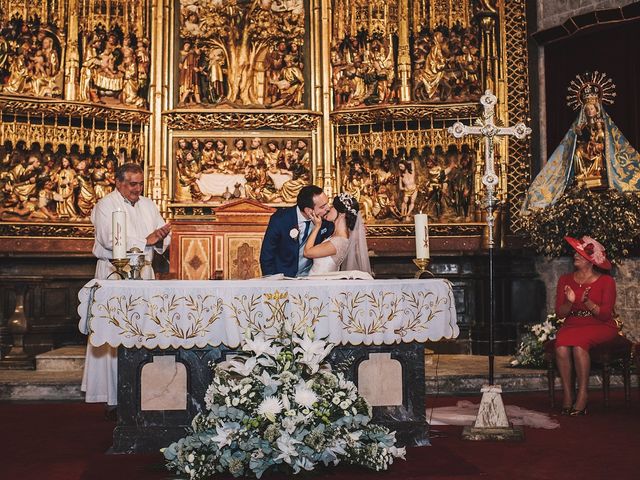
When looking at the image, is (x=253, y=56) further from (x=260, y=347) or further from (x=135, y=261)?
(x=260, y=347)

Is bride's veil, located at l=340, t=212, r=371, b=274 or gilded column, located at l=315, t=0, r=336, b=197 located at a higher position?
gilded column, located at l=315, t=0, r=336, b=197

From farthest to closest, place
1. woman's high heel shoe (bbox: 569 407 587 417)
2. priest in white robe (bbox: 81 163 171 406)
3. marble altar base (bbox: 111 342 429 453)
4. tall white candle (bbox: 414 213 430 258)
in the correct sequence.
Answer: priest in white robe (bbox: 81 163 171 406), woman's high heel shoe (bbox: 569 407 587 417), tall white candle (bbox: 414 213 430 258), marble altar base (bbox: 111 342 429 453)

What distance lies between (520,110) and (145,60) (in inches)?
199

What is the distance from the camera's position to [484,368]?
9.49 metres

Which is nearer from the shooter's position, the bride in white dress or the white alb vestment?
the bride in white dress

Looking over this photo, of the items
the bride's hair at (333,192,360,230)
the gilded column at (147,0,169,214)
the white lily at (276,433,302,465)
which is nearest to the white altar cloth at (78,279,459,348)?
the white lily at (276,433,302,465)

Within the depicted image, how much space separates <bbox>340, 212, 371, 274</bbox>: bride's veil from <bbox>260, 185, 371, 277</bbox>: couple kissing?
15 centimetres

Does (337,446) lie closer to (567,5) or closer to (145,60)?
(145,60)

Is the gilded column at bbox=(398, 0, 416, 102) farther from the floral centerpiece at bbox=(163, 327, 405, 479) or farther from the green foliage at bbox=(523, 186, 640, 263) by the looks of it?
the floral centerpiece at bbox=(163, 327, 405, 479)

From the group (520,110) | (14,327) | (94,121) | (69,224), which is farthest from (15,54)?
(520,110)

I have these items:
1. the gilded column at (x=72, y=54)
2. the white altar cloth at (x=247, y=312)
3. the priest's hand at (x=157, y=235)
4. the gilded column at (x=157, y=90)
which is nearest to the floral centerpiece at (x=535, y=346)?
the white altar cloth at (x=247, y=312)

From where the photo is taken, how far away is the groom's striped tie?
A: 6.83m

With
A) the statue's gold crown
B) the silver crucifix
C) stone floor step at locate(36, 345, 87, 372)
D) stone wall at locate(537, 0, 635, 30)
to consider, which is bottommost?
stone floor step at locate(36, 345, 87, 372)

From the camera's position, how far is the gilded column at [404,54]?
11469 millimetres
